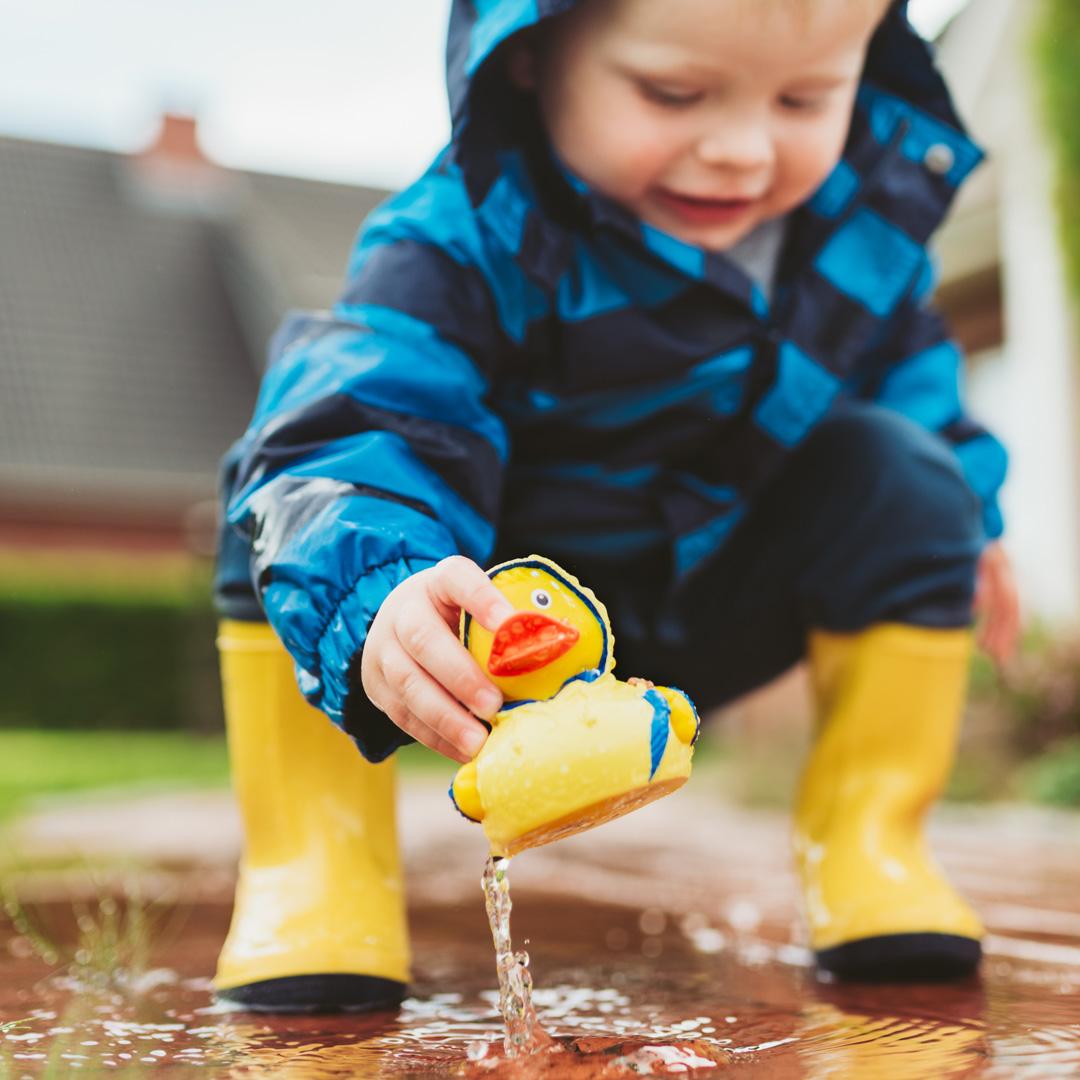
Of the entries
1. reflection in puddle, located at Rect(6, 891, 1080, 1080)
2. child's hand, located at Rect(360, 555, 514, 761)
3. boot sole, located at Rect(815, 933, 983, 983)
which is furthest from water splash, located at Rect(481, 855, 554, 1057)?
boot sole, located at Rect(815, 933, 983, 983)

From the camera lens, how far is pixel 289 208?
17172 millimetres


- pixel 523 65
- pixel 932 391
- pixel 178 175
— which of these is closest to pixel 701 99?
pixel 523 65

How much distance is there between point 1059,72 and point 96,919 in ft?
14.3

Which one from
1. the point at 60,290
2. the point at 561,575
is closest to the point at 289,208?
the point at 60,290

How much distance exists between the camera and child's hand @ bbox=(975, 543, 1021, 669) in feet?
6.73

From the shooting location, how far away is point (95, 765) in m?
6.26

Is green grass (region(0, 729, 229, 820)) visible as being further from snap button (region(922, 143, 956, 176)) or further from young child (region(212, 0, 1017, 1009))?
snap button (region(922, 143, 956, 176))

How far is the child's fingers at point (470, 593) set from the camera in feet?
3.57

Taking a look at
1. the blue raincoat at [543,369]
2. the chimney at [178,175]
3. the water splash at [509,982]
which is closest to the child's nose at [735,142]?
the blue raincoat at [543,369]

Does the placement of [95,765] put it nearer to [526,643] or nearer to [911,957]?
[911,957]

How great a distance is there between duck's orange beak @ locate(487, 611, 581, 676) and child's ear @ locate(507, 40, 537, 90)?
0.83 meters

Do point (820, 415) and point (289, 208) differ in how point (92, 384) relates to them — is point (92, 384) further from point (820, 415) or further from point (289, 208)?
point (820, 415)

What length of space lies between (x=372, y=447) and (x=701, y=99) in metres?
0.52

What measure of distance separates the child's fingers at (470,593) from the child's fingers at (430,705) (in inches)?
2.3
